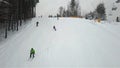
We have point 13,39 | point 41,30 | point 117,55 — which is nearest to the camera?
point 117,55

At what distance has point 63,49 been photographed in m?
41.6

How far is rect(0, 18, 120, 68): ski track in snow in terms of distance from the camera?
119ft

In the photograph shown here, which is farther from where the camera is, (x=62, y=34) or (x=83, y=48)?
(x=62, y=34)

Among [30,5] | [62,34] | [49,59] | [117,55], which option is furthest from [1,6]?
[117,55]

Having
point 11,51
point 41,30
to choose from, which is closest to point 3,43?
point 11,51

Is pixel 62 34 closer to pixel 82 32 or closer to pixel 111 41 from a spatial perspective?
pixel 82 32

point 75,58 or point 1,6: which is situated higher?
point 1,6

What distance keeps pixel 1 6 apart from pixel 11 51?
1892 centimetres

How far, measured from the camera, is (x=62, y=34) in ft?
172

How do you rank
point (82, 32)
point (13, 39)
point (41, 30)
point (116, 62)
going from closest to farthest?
point (116, 62), point (13, 39), point (82, 32), point (41, 30)

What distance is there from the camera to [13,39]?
49.7 m

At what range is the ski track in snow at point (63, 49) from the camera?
3625 centimetres

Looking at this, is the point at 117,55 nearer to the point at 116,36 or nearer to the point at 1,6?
the point at 116,36

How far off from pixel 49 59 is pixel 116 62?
9.40 m
